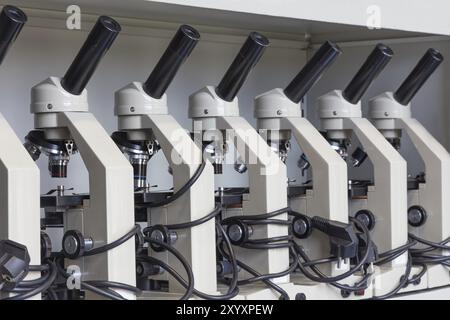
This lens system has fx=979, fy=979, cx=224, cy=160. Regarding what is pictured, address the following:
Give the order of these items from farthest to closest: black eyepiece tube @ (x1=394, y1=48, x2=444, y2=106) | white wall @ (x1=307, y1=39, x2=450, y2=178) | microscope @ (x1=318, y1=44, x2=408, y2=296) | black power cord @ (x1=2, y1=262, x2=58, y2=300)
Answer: white wall @ (x1=307, y1=39, x2=450, y2=178), black eyepiece tube @ (x1=394, y1=48, x2=444, y2=106), microscope @ (x1=318, y1=44, x2=408, y2=296), black power cord @ (x1=2, y1=262, x2=58, y2=300)

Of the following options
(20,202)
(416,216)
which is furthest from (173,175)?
(416,216)

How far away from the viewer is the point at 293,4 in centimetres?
160

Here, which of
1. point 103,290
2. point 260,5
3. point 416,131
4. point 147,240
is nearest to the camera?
point 103,290

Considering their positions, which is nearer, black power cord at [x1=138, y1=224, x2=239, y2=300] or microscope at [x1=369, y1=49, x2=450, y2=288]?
black power cord at [x1=138, y1=224, x2=239, y2=300]

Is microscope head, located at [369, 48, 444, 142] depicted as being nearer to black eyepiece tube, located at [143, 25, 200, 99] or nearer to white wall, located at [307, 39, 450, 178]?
white wall, located at [307, 39, 450, 178]

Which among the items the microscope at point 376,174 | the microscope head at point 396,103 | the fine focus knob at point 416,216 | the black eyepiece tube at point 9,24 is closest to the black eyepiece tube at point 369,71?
the microscope at point 376,174

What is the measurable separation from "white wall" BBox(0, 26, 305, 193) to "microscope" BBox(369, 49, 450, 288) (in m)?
0.31

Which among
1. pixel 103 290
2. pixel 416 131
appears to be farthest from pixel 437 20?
pixel 103 290

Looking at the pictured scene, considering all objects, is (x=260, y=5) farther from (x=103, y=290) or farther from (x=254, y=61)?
(x=103, y=290)

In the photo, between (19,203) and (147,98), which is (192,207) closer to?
(147,98)

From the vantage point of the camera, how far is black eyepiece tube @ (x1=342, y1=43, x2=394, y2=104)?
1769 mm

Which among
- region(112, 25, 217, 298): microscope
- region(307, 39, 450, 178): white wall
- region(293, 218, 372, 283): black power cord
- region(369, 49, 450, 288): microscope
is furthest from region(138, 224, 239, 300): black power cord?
region(307, 39, 450, 178): white wall

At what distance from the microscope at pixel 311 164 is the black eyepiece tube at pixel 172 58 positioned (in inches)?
10.1

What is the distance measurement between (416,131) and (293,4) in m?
0.43
